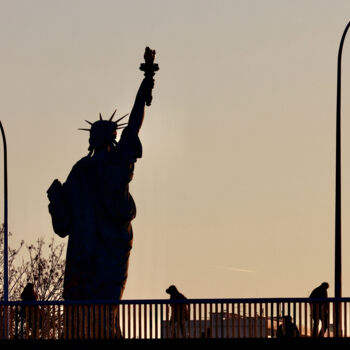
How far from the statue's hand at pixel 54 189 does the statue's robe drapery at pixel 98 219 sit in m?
0.07

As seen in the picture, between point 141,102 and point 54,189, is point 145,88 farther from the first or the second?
point 54,189

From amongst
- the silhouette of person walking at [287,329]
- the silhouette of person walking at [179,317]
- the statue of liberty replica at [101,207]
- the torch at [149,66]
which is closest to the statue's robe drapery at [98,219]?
the statue of liberty replica at [101,207]

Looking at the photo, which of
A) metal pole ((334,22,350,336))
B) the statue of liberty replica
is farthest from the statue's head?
metal pole ((334,22,350,336))

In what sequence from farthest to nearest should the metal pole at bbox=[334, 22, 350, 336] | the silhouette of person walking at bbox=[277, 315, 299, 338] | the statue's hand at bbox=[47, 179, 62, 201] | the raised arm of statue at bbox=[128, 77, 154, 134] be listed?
the statue's hand at bbox=[47, 179, 62, 201] → the raised arm of statue at bbox=[128, 77, 154, 134] → the metal pole at bbox=[334, 22, 350, 336] → the silhouette of person walking at bbox=[277, 315, 299, 338]

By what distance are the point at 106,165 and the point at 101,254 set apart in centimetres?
215

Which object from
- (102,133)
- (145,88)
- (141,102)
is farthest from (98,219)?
(145,88)

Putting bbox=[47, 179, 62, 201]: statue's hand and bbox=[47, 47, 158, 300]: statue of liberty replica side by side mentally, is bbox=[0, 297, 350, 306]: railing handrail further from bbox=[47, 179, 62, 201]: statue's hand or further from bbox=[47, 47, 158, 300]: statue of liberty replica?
bbox=[47, 179, 62, 201]: statue's hand

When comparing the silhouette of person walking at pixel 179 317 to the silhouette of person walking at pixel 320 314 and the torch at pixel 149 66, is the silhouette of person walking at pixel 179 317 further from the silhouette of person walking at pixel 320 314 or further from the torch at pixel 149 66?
the torch at pixel 149 66

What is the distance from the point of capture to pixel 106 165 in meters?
73.0

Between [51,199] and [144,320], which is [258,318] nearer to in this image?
[144,320]

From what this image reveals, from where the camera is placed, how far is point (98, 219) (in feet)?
240

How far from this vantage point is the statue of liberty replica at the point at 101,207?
72312 mm

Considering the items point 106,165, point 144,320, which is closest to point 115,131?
point 106,165

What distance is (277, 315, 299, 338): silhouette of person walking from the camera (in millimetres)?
66250
